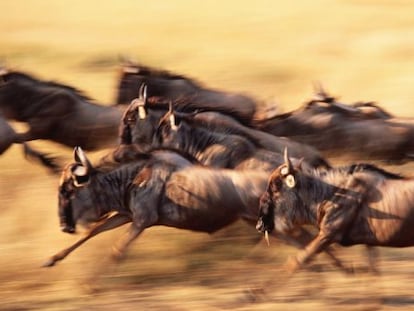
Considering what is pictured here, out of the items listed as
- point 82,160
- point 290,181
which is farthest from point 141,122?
point 290,181

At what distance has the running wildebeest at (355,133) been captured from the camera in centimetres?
1260

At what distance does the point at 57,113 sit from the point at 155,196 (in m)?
3.70

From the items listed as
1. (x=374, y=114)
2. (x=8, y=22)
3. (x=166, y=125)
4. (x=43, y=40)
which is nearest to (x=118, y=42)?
(x=43, y=40)

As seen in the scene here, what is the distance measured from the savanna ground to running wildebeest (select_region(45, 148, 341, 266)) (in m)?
0.45

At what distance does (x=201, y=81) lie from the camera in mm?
17547

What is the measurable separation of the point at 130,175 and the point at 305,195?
1.56 m

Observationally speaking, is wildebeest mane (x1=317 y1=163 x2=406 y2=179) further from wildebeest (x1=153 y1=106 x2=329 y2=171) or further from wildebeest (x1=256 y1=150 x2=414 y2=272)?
wildebeest (x1=153 y1=106 x2=329 y2=171)

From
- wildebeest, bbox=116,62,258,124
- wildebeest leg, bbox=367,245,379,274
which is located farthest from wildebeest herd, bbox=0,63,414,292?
wildebeest, bbox=116,62,258,124

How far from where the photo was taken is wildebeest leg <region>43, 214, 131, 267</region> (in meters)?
9.53

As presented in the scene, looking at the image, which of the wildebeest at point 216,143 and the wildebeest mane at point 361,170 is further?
the wildebeest at point 216,143

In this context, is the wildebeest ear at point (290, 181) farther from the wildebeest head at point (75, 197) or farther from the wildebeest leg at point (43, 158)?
the wildebeest leg at point (43, 158)

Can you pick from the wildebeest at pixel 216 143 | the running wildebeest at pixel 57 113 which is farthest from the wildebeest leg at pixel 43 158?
the wildebeest at pixel 216 143

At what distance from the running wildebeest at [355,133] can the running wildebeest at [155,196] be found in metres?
3.06

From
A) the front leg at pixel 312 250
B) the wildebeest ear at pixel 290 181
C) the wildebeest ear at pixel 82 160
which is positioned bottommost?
the front leg at pixel 312 250
